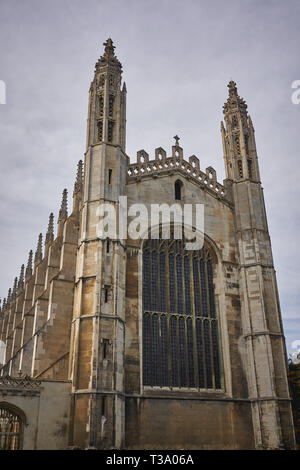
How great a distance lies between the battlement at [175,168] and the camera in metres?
24.5

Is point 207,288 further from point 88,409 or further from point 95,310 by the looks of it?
point 88,409

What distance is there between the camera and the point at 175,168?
25.4 metres

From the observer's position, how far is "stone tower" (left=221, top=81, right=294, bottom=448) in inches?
809

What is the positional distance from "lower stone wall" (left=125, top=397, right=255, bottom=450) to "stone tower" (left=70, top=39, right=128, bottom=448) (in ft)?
3.79

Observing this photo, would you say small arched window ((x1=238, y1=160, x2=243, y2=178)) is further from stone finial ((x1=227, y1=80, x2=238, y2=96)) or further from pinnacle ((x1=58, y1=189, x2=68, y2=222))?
pinnacle ((x1=58, y1=189, x2=68, y2=222))

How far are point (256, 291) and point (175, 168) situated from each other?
805 centimetres

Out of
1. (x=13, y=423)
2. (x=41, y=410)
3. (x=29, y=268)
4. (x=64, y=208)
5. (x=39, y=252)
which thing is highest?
(x=39, y=252)

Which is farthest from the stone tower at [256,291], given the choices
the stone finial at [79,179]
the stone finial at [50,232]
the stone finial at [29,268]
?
the stone finial at [29,268]

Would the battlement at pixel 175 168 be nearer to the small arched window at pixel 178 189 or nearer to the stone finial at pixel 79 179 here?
the small arched window at pixel 178 189

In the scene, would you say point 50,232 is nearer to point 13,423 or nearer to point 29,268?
point 29,268

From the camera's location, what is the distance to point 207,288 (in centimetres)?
2356

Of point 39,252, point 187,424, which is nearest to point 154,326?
point 187,424
